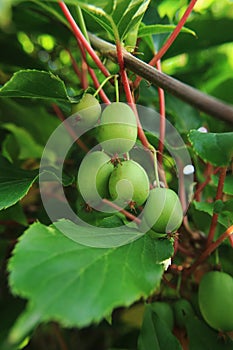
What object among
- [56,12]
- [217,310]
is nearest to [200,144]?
[217,310]

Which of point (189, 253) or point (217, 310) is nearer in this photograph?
point (217, 310)

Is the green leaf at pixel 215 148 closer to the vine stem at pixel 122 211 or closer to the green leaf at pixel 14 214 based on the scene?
the vine stem at pixel 122 211

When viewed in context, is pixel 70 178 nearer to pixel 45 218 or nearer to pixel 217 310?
pixel 45 218

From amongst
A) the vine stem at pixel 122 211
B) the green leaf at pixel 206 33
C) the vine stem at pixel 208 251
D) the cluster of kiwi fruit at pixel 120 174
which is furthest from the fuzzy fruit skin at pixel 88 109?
the green leaf at pixel 206 33

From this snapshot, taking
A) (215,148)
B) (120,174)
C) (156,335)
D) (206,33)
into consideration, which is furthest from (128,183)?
(206,33)

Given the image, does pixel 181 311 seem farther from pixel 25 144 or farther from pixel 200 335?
pixel 25 144

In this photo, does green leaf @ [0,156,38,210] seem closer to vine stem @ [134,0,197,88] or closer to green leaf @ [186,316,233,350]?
vine stem @ [134,0,197,88]
